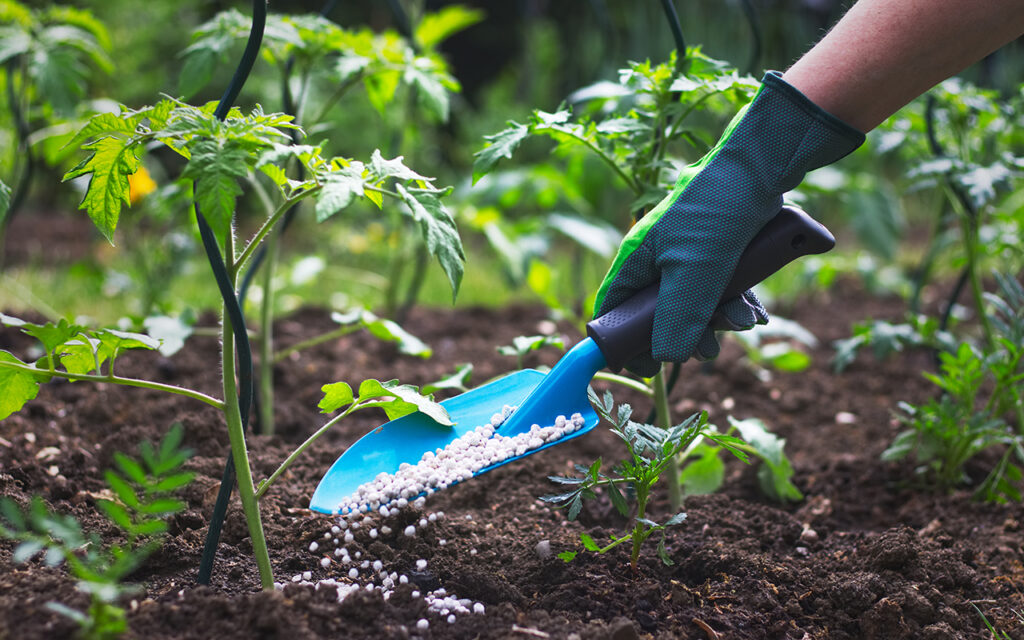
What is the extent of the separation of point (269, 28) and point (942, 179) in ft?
5.40

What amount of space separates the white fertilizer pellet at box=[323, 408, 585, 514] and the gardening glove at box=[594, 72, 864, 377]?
23cm

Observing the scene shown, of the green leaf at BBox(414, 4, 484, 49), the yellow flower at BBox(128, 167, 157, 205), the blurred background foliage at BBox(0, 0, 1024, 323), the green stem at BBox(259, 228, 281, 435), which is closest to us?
the green stem at BBox(259, 228, 281, 435)

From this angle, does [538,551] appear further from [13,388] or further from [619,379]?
[13,388]

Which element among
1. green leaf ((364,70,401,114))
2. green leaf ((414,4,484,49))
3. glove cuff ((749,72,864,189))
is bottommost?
glove cuff ((749,72,864,189))

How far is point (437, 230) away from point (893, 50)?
727 mm

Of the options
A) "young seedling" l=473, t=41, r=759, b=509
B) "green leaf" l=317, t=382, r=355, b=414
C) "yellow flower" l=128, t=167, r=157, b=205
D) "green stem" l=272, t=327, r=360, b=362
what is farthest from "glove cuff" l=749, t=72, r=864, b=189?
"yellow flower" l=128, t=167, r=157, b=205

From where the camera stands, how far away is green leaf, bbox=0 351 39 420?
1142mm

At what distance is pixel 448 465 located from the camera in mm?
1317

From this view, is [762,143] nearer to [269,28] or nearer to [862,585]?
[862,585]

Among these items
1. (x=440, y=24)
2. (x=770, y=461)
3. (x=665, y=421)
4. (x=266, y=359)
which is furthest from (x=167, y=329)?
(x=440, y=24)

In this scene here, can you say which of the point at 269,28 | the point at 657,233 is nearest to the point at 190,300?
the point at 269,28

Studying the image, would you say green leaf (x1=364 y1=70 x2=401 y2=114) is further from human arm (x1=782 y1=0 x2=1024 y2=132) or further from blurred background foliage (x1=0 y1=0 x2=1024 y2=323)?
human arm (x1=782 y1=0 x2=1024 y2=132)

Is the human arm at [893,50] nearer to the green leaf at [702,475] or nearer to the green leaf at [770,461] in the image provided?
the green leaf at [770,461]

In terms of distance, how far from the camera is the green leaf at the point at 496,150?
140cm
